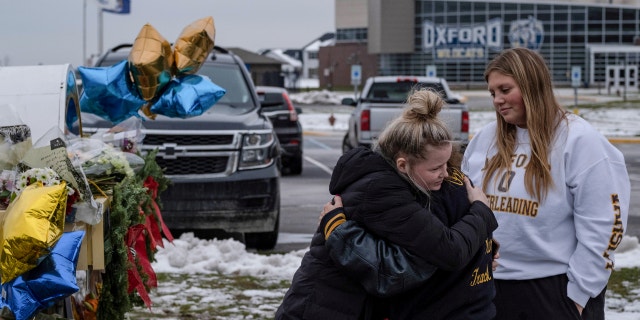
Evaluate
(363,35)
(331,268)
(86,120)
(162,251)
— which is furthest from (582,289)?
(363,35)

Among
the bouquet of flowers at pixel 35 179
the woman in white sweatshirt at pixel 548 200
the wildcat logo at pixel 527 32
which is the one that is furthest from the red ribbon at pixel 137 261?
the wildcat logo at pixel 527 32

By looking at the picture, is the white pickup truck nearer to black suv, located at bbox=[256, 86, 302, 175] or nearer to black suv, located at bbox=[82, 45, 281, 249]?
black suv, located at bbox=[256, 86, 302, 175]

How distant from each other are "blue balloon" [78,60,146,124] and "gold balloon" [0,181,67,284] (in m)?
2.29

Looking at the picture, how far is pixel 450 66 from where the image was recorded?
317 feet

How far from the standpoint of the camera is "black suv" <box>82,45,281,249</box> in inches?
389

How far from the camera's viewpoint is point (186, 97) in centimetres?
633

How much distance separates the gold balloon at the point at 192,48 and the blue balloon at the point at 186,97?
0.07 m

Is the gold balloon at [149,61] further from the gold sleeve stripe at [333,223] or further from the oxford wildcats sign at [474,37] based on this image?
the oxford wildcats sign at [474,37]

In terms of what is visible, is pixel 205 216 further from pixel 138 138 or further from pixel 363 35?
pixel 363 35

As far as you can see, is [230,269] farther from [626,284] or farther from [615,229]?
[615,229]

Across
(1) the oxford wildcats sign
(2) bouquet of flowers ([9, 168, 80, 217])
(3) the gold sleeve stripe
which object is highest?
(1) the oxford wildcats sign

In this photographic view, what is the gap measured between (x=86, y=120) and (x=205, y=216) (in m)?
1.44

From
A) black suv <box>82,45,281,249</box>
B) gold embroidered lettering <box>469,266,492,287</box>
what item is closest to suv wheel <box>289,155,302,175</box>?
black suv <box>82,45,281,249</box>

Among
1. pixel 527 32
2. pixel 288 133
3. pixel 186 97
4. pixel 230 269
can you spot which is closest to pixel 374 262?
pixel 186 97
